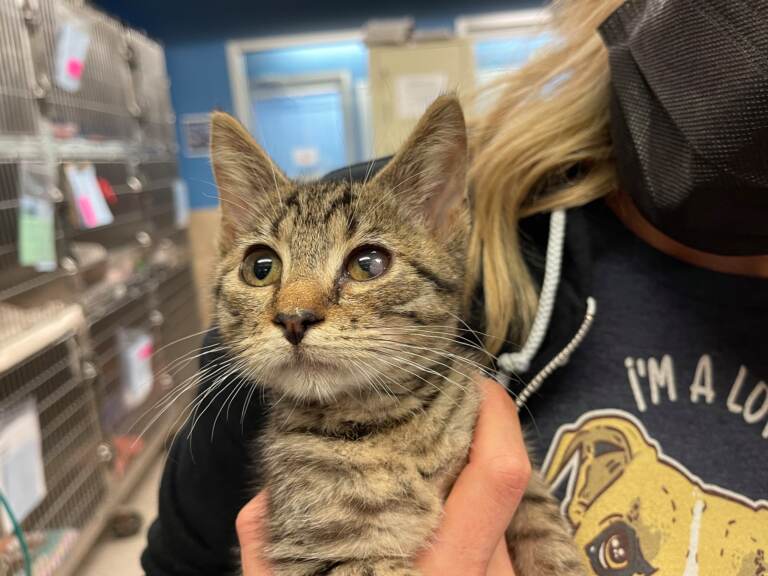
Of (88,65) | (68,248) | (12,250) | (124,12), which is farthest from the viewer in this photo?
(124,12)

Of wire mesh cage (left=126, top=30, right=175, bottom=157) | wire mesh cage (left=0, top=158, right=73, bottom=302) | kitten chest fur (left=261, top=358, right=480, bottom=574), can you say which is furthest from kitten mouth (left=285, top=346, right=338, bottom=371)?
wire mesh cage (left=126, top=30, right=175, bottom=157)

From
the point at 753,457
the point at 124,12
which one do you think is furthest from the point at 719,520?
the point at 124,12

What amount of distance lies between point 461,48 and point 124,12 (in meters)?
2.83

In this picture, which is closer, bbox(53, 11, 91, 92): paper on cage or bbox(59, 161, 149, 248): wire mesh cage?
bbox(53, 11, 91, 92): paper on cage

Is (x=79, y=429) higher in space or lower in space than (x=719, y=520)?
lower

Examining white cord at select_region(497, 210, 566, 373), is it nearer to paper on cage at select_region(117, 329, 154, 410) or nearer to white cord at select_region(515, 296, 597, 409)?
white cord at select_region(515, 296, 597, 409)

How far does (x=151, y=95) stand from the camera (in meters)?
3.26

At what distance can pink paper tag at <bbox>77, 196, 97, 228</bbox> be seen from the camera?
90.7 inches

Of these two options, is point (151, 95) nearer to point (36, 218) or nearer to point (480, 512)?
point (36, 218)

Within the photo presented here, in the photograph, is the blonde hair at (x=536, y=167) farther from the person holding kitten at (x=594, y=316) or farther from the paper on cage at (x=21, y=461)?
the paper on cage at (x=21, y=461)

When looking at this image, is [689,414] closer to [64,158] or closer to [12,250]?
[12,250]

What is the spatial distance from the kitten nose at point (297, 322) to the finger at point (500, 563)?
0.40 m

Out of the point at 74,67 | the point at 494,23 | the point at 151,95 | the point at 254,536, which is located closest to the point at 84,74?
the point at 74,67

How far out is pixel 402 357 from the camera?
79 cm
